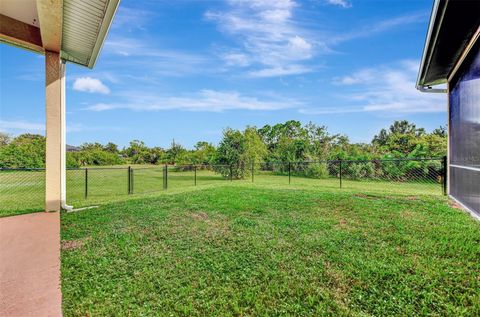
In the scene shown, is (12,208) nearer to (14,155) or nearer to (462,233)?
(14,155)

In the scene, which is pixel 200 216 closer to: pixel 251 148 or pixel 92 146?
pixel 251 148

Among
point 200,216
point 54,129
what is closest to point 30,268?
point 200,216

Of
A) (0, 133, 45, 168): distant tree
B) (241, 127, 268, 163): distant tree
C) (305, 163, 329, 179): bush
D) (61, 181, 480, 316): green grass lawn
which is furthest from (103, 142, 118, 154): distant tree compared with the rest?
(61, 181, 480, 316): green grass lawn

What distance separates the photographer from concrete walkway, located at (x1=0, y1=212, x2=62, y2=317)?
6.31 feet

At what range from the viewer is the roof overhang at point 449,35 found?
3216 mm

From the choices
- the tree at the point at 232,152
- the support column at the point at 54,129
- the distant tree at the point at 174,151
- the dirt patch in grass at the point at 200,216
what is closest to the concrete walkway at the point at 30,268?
the support column at the point at 54,129

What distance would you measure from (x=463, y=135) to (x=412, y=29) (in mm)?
6323

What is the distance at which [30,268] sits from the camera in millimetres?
2621

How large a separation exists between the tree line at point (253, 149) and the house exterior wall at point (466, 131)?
882 centimetres

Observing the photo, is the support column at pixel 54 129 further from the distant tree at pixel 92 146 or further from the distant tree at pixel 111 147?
the distant tree at pixel 111 147

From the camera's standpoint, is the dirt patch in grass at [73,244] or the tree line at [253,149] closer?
the dirt patch in grass at [73,244]

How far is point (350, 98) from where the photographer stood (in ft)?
61.1

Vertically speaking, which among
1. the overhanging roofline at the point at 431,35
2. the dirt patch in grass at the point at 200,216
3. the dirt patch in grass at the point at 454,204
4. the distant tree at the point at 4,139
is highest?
the overhanging roofline at the point at 431,35

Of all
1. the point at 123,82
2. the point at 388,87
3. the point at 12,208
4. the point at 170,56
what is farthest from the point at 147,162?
the point at 388,87
